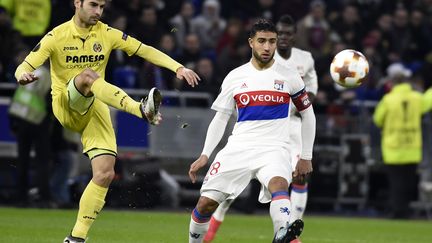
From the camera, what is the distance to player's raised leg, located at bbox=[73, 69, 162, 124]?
10516mm

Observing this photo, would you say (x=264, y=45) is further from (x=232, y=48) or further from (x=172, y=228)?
(x=232, y=48)

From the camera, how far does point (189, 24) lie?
2233 cm

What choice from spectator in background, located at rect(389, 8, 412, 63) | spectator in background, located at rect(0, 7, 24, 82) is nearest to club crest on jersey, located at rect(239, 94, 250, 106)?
spectator in background, located at rect(0, 7, 24, 82)

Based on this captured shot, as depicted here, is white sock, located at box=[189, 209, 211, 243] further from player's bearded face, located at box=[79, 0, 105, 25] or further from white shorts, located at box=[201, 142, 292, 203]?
player's bearded face, located at box=[79, 0, 105, 25]

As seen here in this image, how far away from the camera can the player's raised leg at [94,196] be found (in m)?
11.0

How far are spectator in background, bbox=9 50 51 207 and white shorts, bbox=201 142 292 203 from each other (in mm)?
8081

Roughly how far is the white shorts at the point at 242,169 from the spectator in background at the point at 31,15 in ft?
29.3

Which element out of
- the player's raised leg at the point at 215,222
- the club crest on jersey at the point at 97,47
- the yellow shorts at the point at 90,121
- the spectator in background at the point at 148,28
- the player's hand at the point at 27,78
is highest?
the club crest on jersey at the point at 97,47

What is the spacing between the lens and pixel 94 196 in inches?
439

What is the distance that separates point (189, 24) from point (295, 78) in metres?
11.4

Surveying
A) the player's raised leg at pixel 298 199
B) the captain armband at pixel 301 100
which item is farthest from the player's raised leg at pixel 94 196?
the player's raised leg at pixel 298 199

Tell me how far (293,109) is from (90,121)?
3.50 meters

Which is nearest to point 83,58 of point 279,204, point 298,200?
point 279,204

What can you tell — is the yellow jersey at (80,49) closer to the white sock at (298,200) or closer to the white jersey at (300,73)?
the white jersey at (300,73)
